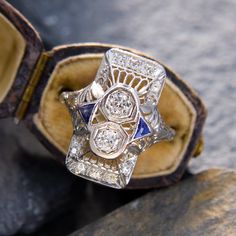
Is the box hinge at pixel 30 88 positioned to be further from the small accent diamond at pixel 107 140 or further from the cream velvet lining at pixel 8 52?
the small accent diamond at pixel 107 140

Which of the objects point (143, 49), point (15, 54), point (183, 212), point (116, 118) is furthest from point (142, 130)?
point (143, 49)

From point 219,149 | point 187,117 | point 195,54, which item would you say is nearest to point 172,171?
point 187,117

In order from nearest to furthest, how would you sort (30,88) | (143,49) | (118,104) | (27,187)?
(118,104)
(30,88)
(27,187)
(143,49)

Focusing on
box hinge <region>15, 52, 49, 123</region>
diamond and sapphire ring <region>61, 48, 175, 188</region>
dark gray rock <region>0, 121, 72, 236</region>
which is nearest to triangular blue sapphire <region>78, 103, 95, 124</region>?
diamond and sapphire ring <region>61, 48, 175, 188</region>

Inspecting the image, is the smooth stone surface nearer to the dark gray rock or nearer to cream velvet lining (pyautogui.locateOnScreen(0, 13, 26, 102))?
the dark gray rock

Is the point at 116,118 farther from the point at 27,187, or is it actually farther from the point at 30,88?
the point at 27,187

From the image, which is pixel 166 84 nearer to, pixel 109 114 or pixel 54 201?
pixel 109 114
